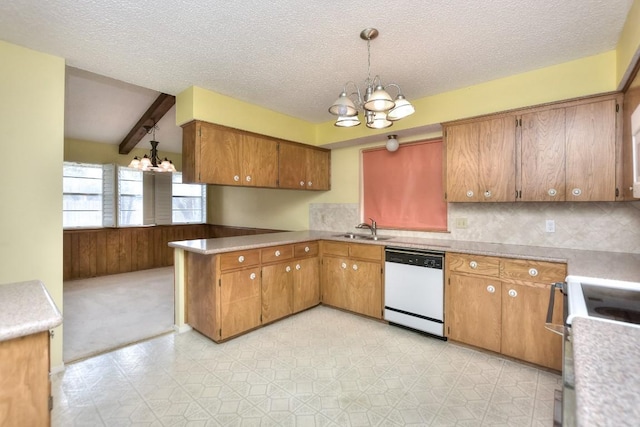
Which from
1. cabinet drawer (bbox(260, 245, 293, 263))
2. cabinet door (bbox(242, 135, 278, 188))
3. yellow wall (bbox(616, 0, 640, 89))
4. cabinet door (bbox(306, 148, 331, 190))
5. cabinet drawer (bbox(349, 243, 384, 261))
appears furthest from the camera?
cabinet door (bbox(306, 148, 331, 190))

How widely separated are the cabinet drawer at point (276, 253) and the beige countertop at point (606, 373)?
269 centimetres

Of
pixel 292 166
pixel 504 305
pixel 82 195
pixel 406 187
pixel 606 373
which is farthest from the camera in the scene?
pixel 82 195

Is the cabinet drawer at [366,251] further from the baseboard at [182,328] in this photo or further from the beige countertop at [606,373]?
the beige countertop at [606,373]

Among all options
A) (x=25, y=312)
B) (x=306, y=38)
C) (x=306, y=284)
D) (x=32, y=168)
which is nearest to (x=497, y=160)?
(x=306, y=38)

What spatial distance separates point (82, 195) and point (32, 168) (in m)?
Answer: 4.02

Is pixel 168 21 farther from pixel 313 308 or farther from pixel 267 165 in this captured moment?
pixel 313 308

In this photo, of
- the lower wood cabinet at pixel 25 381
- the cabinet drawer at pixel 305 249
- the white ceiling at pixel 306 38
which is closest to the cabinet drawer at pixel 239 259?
the cabinet drawer at pixel 305 249

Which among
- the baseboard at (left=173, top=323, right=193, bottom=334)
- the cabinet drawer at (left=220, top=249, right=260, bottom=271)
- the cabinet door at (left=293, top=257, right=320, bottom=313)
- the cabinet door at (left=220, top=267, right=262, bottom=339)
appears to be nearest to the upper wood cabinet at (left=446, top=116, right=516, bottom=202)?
the cabinet door at (left=293, top=257, right=320, bottom=313)

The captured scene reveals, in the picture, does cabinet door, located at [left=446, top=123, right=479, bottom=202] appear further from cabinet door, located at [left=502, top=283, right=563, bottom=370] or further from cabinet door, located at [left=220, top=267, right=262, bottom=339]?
cabinet door, located at [left=220, top=267, right=262, bottom=339]

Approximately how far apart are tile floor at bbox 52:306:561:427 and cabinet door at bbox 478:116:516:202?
148 cm

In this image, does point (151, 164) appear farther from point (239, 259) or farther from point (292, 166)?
point (239, 259)

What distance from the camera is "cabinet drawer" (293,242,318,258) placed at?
3608 millimetres

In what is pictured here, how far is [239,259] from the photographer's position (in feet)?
9.91

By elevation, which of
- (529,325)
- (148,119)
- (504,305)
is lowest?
(529,325)
